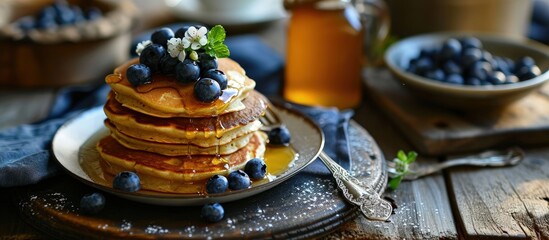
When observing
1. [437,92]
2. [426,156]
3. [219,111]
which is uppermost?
[219,111]

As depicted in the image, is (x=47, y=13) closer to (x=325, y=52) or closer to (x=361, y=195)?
(x=325, y=52)

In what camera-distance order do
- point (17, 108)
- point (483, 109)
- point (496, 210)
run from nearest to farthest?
point (496, 210), point (483, 109), point (17, 108)

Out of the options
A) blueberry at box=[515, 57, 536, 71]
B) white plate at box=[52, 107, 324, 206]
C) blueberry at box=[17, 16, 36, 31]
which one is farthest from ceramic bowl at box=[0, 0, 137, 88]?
blueberry at box=[515, 57, 536, 71]

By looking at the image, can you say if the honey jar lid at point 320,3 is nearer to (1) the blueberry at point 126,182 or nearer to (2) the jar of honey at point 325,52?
(2) the jar of honey at point 325,52

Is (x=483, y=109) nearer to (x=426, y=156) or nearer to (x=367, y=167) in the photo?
(x=426, y=156)

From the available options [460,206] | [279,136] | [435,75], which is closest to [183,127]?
[279,136]

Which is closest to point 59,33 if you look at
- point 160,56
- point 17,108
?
point 17,108
